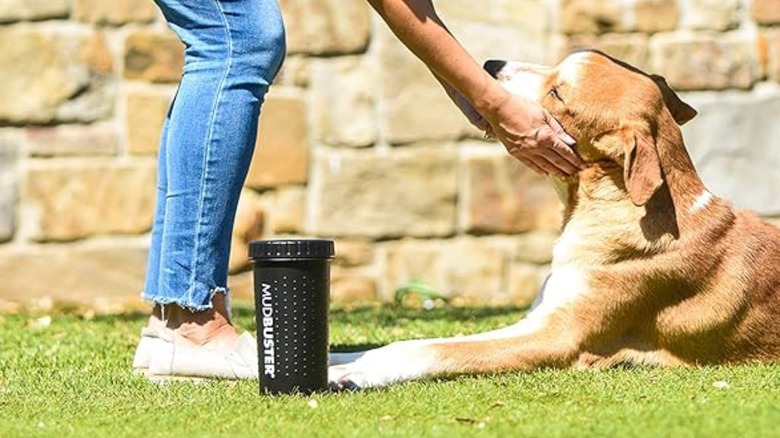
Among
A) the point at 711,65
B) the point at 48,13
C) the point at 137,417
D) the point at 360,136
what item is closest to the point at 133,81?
the point at 48,13

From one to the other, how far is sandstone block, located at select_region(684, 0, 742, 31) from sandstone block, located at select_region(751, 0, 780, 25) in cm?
9

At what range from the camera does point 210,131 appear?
4074 millimetres

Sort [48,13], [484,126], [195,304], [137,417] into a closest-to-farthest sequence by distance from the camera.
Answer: [137,417]
[195,304]
[484,126]
[48,13]

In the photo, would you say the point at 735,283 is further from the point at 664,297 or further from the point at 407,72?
the point at 407,72

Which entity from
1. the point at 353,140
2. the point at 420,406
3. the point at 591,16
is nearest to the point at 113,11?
the point at 353,140

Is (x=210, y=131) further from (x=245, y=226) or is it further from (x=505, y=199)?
(x=505, y=199)

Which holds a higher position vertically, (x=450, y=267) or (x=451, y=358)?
(x=451, y=358)

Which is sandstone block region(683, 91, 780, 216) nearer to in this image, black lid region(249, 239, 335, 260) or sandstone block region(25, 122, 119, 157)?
sandstone block region(25, 122, 119, 157)

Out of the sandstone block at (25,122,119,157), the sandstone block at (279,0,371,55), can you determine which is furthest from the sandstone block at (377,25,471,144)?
the sandstone block at (25,122,119,157)

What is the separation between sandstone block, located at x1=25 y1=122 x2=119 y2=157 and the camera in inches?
283

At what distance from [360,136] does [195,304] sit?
10.7 ft

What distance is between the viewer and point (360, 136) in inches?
288

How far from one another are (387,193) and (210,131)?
3313mm

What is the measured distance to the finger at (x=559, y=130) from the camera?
4.39 meters
